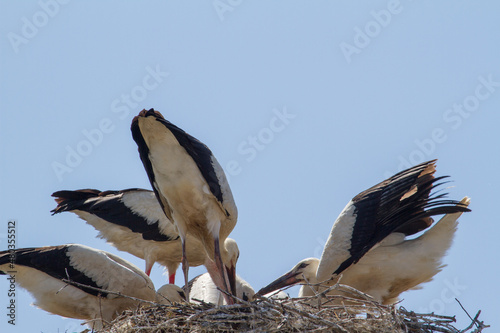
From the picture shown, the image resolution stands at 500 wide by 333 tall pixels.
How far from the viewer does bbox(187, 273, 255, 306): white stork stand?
9.77m

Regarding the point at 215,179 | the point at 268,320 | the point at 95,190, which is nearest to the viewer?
the point at 268,320

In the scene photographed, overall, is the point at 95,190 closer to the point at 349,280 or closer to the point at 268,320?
the point at 349,280

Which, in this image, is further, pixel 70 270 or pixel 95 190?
pixel 95 190

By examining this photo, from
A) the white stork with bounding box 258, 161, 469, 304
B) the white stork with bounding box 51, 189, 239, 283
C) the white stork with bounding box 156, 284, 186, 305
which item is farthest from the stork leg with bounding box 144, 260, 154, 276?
the white stork with bounding box 258, 161, 469, 304

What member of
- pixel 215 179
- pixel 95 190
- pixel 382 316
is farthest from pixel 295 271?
pixel 95 190

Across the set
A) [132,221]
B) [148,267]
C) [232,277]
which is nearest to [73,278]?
[232,277]

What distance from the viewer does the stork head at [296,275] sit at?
1016cm

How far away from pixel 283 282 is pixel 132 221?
2492 mm

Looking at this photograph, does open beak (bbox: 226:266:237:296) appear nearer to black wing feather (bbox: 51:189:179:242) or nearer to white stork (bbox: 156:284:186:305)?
white stork (bbox: 156:284:186:305)

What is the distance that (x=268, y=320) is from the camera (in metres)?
7.41

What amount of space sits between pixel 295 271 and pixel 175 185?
6.88ft

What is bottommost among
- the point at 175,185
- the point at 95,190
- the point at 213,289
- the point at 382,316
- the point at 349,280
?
the point at 382,316

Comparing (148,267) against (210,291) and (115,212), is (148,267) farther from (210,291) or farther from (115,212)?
Answer: (210,291)

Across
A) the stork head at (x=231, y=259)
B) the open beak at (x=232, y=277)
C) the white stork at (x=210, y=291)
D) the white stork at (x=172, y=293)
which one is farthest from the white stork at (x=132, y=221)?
the white stork at (x=172, y=293)
